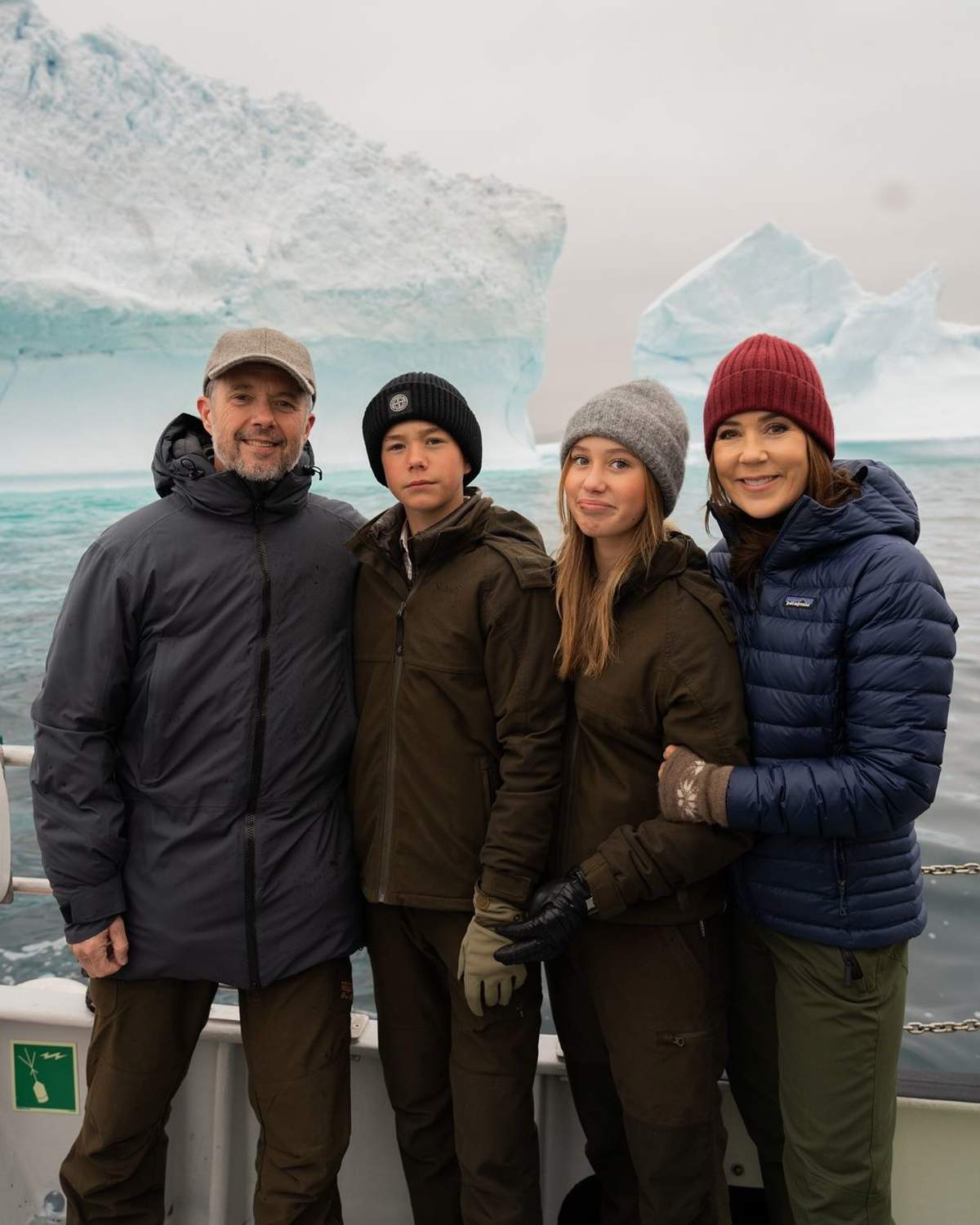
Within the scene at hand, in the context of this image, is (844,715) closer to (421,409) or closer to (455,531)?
(455,531)

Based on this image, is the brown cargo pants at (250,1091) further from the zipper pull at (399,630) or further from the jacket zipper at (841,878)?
the jacket zipper at (841,878)

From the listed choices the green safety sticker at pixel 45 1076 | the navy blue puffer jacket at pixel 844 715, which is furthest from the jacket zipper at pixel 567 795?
the green safety sticker at pixel 45 1076

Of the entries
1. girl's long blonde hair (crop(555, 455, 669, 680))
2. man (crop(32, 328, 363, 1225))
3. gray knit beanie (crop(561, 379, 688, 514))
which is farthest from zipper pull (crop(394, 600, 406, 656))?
gray knit beanie (crop(561, 379, 688, 514))

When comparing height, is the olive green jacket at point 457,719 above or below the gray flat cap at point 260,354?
below

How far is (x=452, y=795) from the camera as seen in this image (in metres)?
1.25

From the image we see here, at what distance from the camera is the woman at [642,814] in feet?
Answer: 3.74

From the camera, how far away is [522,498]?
14297 millimetres

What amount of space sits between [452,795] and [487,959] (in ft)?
0.73

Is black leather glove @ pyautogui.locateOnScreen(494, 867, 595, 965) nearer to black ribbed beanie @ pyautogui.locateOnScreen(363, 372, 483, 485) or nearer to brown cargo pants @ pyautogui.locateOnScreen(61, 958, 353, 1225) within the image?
brown cargo pants @ pyautogui.locateOnScreen(61, 958, 353, 1225)

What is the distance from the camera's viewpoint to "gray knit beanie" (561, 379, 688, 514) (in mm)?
1214

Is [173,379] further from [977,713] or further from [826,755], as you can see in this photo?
[826,755]

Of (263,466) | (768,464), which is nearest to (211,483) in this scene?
(263,466)

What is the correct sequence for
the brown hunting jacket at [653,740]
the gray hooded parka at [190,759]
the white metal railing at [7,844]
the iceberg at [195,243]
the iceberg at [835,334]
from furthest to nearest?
the iceberg at [835,334]
the iceberg at [195,243]
the white metal railing at [7,844]
the gray hooded parka at [190,759]
the brown hunting jacket at [653,740]

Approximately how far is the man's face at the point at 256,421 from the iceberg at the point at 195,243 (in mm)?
13127
